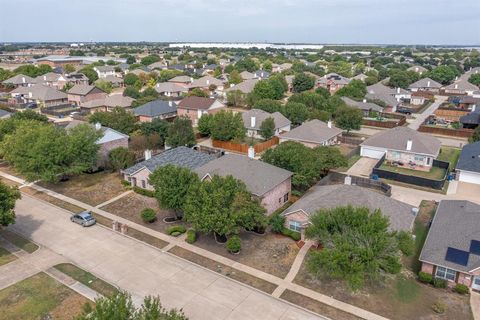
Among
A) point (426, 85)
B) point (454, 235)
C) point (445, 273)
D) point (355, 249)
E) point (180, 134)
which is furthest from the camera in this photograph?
point (426, 85)

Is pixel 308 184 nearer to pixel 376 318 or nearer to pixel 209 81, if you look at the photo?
pixel 376 318

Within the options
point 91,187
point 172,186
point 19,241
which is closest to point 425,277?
point 172,186

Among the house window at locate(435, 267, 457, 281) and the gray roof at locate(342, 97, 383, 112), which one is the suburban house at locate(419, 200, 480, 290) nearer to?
the house window at locate(435, 267, 457, 281)

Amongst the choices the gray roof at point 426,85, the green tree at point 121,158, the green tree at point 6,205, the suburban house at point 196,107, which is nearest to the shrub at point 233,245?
the green tree at point 6,205

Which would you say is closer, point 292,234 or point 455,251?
point 455,251

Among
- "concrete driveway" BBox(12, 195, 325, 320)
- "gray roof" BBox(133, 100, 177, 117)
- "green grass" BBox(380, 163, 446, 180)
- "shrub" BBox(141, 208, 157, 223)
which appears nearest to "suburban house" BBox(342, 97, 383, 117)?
"green grass" BBox(380, 163, 446, 180)

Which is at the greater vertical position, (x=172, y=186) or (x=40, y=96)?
(x=40, y=96)

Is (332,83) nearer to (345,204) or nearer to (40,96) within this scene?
(40,96)

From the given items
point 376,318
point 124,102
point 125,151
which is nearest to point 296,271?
point 376,318
